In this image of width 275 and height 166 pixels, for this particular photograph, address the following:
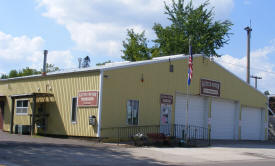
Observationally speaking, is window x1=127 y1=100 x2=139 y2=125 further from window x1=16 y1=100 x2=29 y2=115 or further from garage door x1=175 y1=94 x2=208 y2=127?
window x1=16 y1=100 x2=29 y2=115

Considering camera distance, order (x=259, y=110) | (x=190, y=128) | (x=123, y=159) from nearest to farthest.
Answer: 1. (x=123, y=159)
2. (x=190, y=128)
3. (x=259, y=110)

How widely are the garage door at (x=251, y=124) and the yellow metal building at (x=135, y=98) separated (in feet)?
0.27

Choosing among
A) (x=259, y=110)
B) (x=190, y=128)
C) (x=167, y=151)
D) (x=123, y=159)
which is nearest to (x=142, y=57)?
(x=259, y=110)

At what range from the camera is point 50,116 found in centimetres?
2367

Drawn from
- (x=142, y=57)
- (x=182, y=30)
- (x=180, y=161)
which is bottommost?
(x=180, y=161)

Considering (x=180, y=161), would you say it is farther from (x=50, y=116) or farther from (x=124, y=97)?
(x=50, y=116)

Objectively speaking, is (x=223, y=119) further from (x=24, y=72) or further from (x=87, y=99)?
(x=24, y=72)

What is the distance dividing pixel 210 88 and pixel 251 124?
6.79 m

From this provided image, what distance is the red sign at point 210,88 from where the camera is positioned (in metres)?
26.8

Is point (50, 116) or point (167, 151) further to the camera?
point (50, 116)

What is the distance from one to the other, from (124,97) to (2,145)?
25.5 feet

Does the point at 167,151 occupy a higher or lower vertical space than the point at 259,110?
lower

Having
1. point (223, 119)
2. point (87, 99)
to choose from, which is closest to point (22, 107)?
point (87, 99)

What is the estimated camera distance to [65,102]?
893 inches
